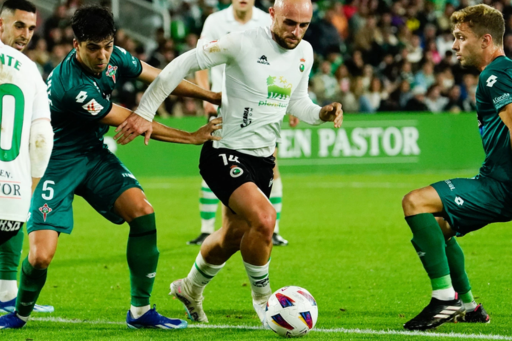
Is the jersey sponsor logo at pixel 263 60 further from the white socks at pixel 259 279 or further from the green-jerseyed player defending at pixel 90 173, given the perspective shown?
the white socks at pixel 259 279

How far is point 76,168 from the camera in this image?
215 inches

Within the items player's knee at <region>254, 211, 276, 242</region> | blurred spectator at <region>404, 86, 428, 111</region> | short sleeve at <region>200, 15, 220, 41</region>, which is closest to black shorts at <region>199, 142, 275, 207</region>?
player's knee at <region>254, 211, 276, 242</region>

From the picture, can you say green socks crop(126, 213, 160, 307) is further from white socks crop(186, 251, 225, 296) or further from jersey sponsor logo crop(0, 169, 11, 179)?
jersey sponsor logo crop(0, 169, 11, 179)

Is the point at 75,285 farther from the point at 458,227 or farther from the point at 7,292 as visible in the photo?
the point at 458,227

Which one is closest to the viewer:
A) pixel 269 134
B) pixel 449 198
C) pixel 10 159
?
pixel 10 159

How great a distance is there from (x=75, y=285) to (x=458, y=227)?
11.6ft

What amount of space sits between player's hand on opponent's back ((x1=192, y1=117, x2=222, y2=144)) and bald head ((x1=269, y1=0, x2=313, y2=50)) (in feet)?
2.51

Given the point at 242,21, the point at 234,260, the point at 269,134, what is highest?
the point at 242,21

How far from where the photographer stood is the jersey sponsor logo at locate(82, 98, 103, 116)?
517cm

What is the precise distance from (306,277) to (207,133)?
2.37m

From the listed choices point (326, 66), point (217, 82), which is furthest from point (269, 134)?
point (326, 66)

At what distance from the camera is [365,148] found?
1778cm

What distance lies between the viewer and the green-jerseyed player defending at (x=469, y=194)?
5125 millimetres

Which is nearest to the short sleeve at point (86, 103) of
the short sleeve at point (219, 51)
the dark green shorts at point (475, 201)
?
the short sleeve at point (219, 51)
